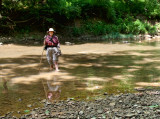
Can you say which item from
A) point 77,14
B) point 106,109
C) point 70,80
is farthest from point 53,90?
point 77,14

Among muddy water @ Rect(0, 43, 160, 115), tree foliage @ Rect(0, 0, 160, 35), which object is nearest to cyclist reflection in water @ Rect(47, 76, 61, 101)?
muddy water @ Rect(0, 43, 160, 115)

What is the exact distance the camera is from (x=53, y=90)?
8.17 m

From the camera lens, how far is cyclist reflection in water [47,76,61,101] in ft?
24.3

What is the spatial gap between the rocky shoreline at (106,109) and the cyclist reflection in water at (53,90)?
559mm

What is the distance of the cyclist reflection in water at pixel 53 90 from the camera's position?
7402 millimetres

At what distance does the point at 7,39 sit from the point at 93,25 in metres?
9.88

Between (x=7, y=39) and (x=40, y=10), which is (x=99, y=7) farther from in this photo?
(x=7, y=39)

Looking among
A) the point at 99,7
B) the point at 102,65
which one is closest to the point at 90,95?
the point at 102,65

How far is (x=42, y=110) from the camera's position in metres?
6.07

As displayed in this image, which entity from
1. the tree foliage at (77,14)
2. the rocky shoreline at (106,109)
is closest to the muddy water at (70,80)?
the rocky shoreline at (106,109)

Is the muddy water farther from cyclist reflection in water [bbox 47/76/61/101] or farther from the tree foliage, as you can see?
the tree foliage

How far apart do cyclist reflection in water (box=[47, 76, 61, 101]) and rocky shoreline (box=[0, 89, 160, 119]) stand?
0.56m

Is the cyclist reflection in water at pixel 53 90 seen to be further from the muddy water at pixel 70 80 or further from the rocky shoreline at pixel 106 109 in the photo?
the rocky shoreline at pixel 106 109

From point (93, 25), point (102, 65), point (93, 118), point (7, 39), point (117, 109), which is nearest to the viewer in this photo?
point (93, 118)
